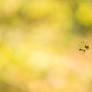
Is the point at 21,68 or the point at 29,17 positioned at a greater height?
the point at 29,17

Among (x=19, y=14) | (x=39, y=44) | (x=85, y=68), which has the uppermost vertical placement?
Answer: (x=19, y=14)

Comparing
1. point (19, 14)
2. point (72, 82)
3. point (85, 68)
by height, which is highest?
point (19, 14)

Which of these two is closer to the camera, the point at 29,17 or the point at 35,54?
the point at 35,54

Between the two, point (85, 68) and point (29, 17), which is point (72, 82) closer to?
point (85, 68)

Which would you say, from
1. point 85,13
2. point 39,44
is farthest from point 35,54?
point 85,13

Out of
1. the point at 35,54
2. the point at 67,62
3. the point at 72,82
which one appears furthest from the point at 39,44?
the point at 72,82

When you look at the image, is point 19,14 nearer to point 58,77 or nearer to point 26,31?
point 26,31
